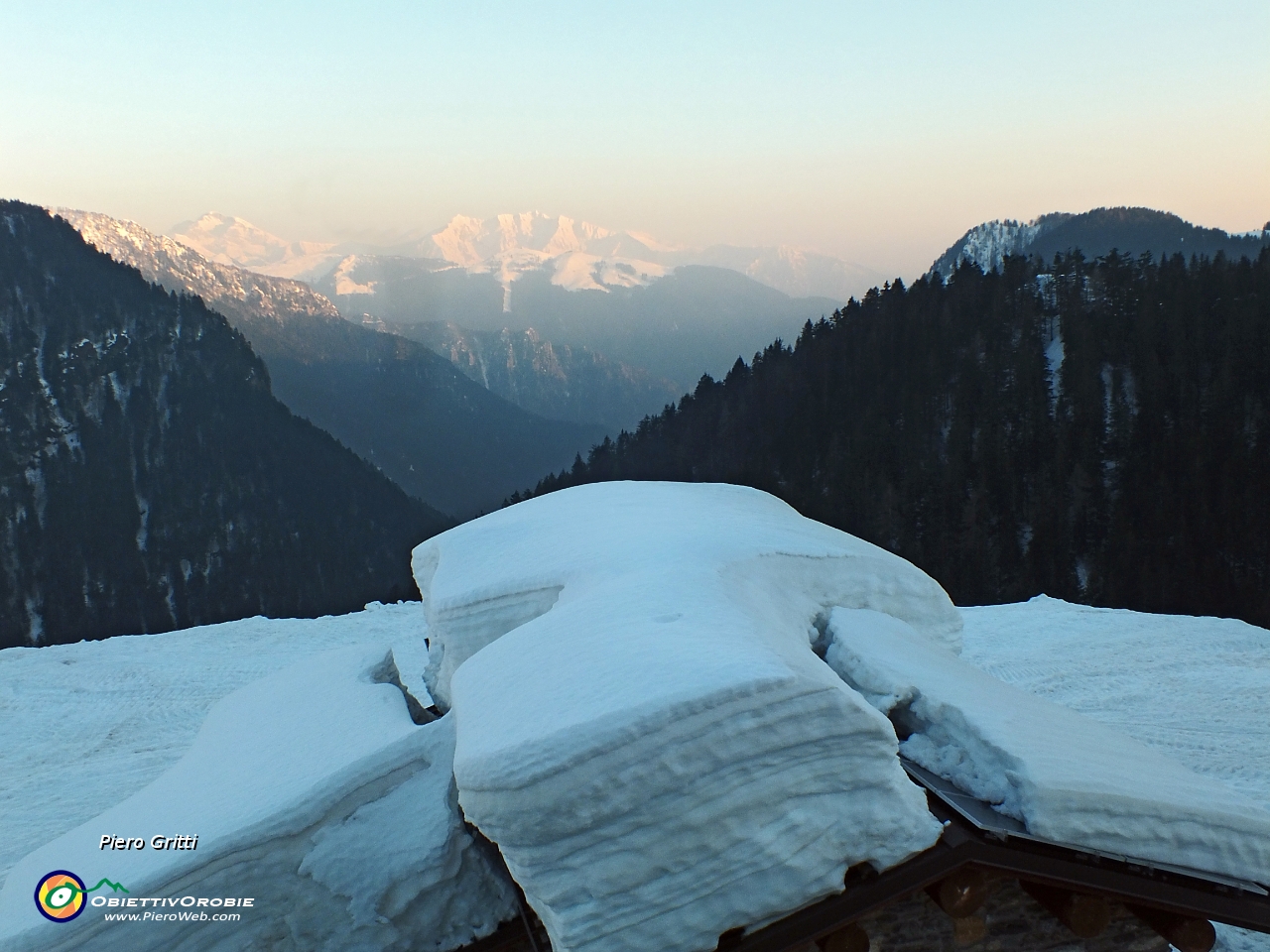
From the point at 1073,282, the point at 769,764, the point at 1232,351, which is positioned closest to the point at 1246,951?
the point at 769,764

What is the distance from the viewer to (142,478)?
90.2 meters

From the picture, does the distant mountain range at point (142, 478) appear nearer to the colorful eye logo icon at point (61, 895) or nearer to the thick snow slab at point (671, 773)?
the colorful eye logo icon at point (61, 895)

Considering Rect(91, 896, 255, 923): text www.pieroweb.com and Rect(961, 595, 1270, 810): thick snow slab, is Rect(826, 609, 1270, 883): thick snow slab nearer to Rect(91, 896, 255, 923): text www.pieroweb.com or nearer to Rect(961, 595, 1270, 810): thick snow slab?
Rect(91, 896, 255, 923): text www.pieroweb.com

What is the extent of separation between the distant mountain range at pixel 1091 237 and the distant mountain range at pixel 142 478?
108508 mm

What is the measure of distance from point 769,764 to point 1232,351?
2495 inches

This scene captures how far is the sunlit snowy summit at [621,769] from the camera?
470 centimetres

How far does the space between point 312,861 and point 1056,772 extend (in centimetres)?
504

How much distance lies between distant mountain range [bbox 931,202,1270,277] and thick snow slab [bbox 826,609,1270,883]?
488ft

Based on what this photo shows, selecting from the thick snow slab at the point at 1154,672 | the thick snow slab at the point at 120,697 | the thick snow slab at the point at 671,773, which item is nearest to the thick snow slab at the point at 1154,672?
the thick snow slab at the point at 1154,672

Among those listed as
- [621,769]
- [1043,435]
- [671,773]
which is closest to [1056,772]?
[671,773]

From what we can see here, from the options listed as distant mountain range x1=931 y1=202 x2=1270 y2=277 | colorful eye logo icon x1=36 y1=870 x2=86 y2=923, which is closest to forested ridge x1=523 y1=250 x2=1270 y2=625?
colorful eye logo icon x1=36 y1=870 x2=86 y2=923

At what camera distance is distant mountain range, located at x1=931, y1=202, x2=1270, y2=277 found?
483 feet

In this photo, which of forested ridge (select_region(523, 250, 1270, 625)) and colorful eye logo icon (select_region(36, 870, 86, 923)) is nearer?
colorful eye logo icon (select_region(36, 870, 86, 923))

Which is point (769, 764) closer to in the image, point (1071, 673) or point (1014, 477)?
point (1071, 673)
